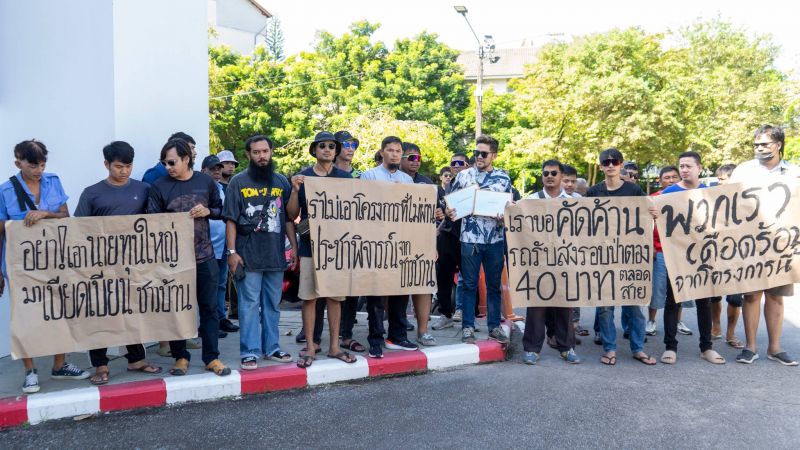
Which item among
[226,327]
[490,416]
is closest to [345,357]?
[490,416]

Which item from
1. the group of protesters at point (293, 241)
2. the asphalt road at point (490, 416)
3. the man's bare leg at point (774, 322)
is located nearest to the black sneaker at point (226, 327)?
the group of protesters at point (293, 241)

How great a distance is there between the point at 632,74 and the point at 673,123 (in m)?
3.15

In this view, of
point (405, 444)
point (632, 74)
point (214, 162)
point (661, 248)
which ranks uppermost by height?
point (632, 74)

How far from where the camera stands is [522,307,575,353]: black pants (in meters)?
5.80

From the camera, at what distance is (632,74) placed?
2775 cm

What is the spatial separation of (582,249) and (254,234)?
307cm

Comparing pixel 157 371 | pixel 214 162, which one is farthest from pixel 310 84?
pixel 157 371

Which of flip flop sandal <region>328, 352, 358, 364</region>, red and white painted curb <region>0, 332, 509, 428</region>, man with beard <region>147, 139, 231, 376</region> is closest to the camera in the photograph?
red and white painted curb <region>0, 332, 509, 428</region>

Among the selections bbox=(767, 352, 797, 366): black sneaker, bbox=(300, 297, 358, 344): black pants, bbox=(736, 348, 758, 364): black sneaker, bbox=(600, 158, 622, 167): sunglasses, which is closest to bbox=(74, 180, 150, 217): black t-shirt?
bbox=(300, 297, 358, 344): black pants

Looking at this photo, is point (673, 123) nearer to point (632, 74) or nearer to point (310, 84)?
point (632, 74)

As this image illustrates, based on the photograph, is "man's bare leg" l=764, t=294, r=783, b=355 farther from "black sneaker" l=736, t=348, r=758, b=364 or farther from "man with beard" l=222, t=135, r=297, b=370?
"man with beard" l=222, t=135, r=297, b=370

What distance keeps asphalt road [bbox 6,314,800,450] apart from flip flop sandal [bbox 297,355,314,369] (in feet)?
0.91

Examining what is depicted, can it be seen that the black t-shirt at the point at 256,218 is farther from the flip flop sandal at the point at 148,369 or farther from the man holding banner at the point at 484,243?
the man holding banner at the point at 484,243

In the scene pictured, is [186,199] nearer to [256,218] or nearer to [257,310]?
[256,218]
